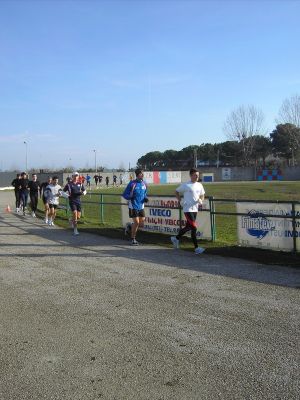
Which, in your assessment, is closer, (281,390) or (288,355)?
(281,390)

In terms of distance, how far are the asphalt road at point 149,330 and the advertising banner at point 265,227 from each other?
1328 millimetres

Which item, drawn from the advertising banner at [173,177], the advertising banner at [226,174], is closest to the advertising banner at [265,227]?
the advertising banner at [173,177]

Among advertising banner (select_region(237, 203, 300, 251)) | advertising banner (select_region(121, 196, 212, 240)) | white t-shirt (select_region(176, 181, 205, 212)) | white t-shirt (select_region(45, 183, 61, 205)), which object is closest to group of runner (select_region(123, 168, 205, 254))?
white t-shirt (select_region(176, 181, 205, 212))

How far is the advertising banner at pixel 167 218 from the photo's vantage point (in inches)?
446

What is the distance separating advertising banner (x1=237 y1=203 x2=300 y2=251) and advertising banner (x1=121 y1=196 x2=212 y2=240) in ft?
3.67

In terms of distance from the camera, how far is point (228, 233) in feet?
43.4

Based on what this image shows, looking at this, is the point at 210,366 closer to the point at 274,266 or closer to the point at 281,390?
the point at 281,390

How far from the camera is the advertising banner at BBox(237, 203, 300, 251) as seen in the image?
30.8 ft

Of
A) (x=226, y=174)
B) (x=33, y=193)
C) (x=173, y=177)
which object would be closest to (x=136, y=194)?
(x=33, y=193)

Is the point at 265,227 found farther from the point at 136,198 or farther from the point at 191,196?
the point at 136,198

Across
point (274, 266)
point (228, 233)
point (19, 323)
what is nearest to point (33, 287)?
point (19, 323)

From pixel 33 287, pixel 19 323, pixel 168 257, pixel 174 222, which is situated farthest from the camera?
pixel 174 222

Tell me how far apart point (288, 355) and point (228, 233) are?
910 centimetres

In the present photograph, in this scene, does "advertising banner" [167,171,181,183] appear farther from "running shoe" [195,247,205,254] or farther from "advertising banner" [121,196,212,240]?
"running shoe" [195,247,205,254]
